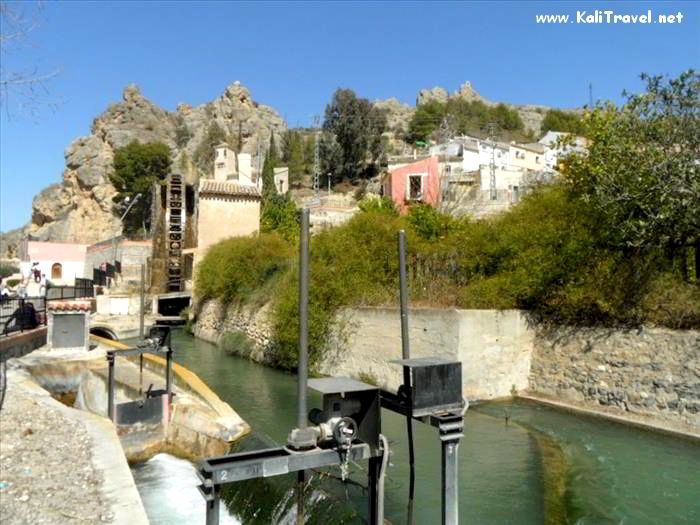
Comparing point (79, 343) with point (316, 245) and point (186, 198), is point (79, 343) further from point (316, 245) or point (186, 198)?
point (186, 198)

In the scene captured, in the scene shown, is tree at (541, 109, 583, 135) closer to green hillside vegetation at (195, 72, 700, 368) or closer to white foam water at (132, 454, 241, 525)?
green hillside vegetation at (195, 72, 700, 368)

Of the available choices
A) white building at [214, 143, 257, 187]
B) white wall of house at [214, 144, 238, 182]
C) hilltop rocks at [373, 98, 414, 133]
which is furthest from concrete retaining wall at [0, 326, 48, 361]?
hilltop rocks at [373, 98, 414, 133]

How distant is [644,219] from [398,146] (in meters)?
47.2

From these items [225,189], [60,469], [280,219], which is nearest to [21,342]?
[60,469]

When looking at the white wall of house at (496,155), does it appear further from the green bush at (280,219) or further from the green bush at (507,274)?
the green bush at (507,274)

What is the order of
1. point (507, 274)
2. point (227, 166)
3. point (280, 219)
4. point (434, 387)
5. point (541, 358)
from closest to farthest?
point (434, 387) < point (541, 358) < point (507, 274) < point (280, 219) < point (227, 166)

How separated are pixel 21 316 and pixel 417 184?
21888mm

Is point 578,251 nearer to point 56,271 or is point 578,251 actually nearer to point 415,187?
point 415,187

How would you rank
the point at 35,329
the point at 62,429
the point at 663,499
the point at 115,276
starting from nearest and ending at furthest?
the point at 663,499, the point at 62,429, the point at 35,329, the point at 115,276

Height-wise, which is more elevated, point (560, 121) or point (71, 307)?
point (560, 121)

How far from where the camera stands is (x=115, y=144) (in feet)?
186

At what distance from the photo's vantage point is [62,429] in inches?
318

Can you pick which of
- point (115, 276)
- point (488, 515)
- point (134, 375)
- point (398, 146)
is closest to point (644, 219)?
point (488, 515)

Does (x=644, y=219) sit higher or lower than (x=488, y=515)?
higher
